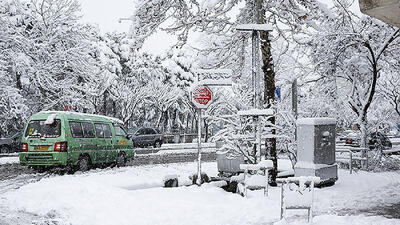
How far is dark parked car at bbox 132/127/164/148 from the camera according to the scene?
3109 cm

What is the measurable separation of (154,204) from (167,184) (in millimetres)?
2299

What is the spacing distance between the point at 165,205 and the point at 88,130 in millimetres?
8519

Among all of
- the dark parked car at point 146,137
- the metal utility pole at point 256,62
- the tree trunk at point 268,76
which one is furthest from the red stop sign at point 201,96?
the dark parked car at point 146,137

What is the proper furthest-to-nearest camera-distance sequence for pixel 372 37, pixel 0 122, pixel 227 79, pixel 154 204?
pixel 0 122 → pixel 372 37 → pixel 227 79 → pixel 154 204

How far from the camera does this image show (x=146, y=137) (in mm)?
31688

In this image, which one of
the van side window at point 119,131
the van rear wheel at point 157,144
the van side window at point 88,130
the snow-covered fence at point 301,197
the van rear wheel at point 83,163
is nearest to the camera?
the snow-covered fence at point 301,197

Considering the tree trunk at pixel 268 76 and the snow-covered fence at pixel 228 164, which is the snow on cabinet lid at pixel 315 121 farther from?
the snow-covered fence at pixel 228 164

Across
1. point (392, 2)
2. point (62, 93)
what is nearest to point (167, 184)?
point (392, 2)

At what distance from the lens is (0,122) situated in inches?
1033

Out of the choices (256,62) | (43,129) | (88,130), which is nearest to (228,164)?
(256,62)

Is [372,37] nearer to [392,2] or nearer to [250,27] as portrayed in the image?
[250,27]

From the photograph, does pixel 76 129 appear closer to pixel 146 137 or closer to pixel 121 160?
pixel 121 160

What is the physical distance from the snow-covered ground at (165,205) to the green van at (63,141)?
3.72m

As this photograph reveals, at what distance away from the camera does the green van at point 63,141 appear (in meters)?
14.9
